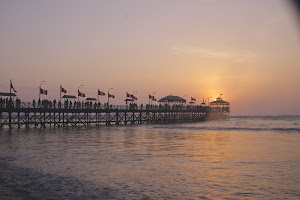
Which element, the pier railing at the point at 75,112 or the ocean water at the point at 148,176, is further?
the pier railing at the point at 75,112

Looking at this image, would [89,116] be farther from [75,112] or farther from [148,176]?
[148,176]

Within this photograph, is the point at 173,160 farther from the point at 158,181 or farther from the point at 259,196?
the point at 259,196

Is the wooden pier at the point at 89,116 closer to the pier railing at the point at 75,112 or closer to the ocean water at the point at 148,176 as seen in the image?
the pier railing at the point at 75,112

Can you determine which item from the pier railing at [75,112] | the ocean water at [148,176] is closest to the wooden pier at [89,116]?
the pier railing at [75,112]

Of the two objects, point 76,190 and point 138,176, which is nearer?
point 76,190

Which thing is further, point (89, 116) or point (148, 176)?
point (89, 116)

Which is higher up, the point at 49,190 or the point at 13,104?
the point at 13,104

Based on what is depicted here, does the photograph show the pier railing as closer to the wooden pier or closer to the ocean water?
the wooden pier

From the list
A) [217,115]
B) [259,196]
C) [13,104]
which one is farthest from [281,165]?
[217,115]

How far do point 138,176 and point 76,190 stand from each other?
3027mm

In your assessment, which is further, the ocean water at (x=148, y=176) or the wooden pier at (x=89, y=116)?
the wooden pier at (x=89, y=116)

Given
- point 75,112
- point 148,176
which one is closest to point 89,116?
point 75,112

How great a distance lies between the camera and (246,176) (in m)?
12.7

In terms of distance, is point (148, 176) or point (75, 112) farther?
point (75, 112)
